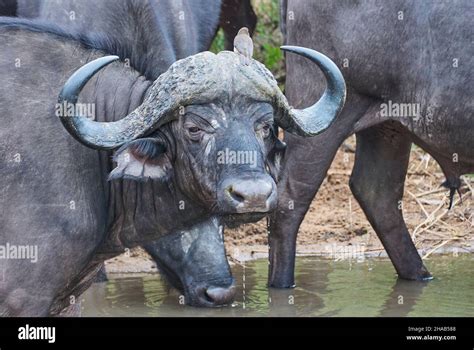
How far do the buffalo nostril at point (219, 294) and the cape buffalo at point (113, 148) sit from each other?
4.03ft

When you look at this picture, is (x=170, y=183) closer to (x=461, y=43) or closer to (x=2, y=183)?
(x=2, y=183)

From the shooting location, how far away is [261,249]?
8.59 meters

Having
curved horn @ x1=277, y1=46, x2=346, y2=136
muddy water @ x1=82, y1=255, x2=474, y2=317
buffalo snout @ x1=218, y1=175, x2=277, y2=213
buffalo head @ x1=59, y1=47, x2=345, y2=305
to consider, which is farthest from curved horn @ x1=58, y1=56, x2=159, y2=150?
muddy water @ x1=82, y1=255, x2=474, y2=317

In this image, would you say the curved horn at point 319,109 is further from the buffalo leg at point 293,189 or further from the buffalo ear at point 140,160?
the buffalo leg at point 293,189

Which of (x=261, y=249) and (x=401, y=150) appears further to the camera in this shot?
(x=261, y=249)

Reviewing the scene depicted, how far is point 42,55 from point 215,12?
1.78 meters

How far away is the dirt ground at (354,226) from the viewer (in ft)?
28.1

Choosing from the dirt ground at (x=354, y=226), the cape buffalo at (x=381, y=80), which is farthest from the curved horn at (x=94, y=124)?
the dirt ground at (x=354, y=226)

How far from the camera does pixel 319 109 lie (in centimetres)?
536

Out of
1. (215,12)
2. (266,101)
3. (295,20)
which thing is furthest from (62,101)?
(295,20)

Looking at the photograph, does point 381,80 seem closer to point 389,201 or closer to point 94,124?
point 389,201

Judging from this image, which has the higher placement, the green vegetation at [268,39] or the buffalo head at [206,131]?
the green vegetation at [268,39]

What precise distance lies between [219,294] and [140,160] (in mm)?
1703

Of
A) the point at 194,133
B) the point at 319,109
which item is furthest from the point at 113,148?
the point at 319,109
